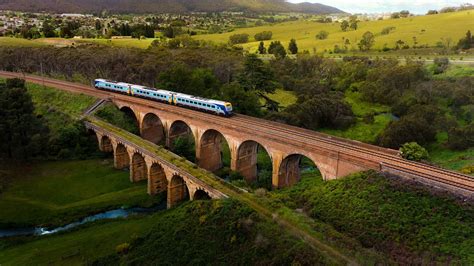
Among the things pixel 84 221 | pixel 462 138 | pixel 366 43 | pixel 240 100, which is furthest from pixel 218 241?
pixel 366 43

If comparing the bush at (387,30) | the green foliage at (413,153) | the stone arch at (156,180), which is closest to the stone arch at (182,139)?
the stone arch at (156,180)

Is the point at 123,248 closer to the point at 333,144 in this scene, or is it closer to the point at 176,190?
the point at 176,190

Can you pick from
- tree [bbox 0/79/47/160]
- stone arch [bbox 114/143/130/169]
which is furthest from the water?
tree [bbox 0/79/47/160]

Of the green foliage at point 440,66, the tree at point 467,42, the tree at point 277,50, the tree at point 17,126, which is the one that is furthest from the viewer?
the tree at point 277,50

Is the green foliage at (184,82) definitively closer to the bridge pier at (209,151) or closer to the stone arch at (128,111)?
the stone arch at (128,111)

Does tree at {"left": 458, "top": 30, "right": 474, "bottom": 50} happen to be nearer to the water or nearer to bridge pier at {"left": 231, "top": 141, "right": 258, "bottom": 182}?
bridge pier at {"left": 231, "top": 141, "right": 258, "bottom": 182}

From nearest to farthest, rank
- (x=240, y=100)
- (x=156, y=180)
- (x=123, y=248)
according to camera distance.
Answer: (x=123, y=248) → (x=156, y=180) → (x=240, y=100)
